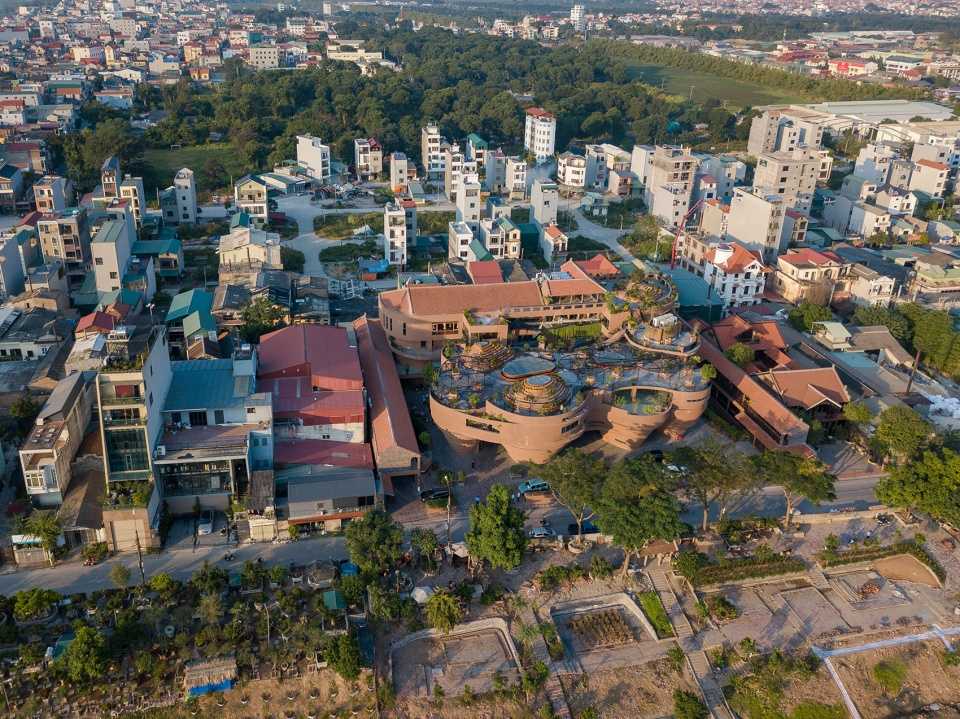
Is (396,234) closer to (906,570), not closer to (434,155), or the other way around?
(434,155)

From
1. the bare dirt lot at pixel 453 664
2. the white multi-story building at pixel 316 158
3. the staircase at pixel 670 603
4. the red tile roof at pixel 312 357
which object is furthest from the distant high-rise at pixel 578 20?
the bare dirt lot at pixel 453 664

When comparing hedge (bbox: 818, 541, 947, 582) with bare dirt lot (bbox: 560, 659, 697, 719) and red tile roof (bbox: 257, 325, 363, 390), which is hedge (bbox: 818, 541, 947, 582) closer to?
bare dirt lot (bbox: 560, 659, 697, 719)

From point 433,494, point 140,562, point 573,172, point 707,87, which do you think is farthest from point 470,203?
point 707,87

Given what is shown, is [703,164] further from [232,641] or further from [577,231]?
[232,641]

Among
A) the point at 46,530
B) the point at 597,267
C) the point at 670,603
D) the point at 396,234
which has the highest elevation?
the point at 597,267

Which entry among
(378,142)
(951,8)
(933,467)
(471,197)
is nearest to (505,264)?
(471,197)

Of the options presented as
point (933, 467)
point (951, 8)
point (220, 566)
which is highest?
point (951, 8)

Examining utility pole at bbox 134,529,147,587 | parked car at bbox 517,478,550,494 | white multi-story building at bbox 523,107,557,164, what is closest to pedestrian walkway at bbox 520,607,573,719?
parked car at bbox 517,478,550,494
